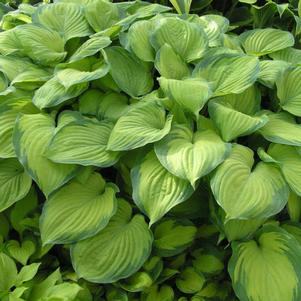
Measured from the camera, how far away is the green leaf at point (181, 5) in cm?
189

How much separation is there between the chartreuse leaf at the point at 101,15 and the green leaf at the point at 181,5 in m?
0.35


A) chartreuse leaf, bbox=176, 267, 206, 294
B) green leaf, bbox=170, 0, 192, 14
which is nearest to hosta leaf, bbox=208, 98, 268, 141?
chartreuse leaf, bbox=176, 267, 206, 294

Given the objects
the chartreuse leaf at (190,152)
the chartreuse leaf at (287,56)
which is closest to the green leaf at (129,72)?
the chartreuse leaf at (190,152)

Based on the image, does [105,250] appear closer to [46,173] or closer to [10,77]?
[46,173]

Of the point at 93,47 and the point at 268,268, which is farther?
the point at 93,47

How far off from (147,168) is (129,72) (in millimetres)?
368

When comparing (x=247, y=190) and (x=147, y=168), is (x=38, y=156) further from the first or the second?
(x=247, y=190)

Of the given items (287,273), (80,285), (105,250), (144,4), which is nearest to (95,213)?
(105,250)

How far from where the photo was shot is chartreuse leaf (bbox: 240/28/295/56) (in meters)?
1.64

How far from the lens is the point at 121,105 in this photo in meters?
1.40

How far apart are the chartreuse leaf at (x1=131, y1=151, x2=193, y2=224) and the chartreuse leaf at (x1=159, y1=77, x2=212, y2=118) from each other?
0.56 feet

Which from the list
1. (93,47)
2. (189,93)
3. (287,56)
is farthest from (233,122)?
(287,56)

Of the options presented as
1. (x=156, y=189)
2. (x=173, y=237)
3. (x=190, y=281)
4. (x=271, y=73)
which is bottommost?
(x=190, y=281)

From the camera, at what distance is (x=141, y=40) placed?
4.70 ft
